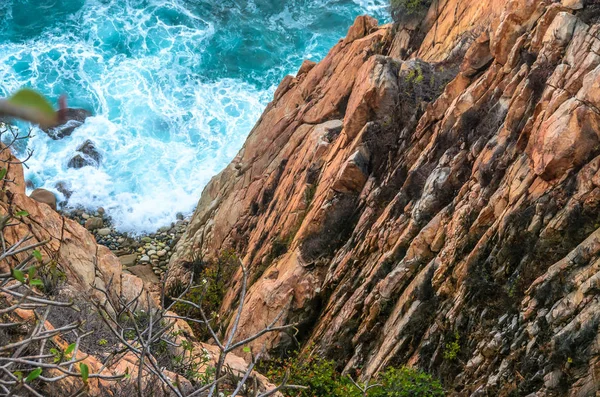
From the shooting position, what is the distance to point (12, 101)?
138 centimetres

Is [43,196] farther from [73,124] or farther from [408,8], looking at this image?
[408,8]

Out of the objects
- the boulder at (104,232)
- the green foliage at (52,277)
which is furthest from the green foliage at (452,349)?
the boulder at (104,232)

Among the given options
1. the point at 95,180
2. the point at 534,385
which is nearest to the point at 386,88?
the point at 534,385

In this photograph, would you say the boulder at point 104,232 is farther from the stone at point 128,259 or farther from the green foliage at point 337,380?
the green foliage at point 337,380

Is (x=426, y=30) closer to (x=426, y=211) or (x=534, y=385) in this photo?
(x=426, y=211)

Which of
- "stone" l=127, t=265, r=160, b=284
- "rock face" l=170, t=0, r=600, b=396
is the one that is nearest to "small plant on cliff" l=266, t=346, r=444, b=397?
"rock face" l=170, t=0, r=600, b=396

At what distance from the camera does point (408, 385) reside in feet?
29.8

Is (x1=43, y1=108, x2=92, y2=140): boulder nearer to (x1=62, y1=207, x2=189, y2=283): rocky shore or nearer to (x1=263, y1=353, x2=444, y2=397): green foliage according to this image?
(x1=62, y1=207, x2=189, y2=283): rocky shore

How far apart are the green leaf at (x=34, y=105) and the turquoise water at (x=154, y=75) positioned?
74.8 feet

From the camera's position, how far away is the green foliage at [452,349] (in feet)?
29.9

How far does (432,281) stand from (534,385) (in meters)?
2.56

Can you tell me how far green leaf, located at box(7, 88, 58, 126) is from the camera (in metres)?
1.39

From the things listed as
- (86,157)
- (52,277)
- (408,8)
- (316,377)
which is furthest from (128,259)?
(408,8)

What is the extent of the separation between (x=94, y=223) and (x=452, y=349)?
17765 mm
